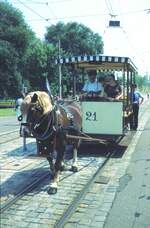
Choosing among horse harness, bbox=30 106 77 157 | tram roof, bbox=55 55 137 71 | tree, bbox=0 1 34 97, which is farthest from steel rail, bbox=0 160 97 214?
tree, bbox=0 1 34 97

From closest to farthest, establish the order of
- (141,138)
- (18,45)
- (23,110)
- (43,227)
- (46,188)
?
(43,227) < (23,110) < (46,188) < (141,138) < (18,45)

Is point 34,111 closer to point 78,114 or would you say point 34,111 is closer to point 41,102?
point 41,102

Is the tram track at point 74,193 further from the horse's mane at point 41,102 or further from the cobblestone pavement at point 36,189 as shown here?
the horse's mane at point 41,102

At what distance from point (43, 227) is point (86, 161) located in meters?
5.30

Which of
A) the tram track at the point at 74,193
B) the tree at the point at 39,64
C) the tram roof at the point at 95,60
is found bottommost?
the tram track at the point at 74,193

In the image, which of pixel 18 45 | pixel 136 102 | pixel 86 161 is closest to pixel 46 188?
pixel 86 161

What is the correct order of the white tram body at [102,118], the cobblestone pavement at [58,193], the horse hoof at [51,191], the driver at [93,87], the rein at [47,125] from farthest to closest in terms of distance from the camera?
the driver at [93,87] < the white tram body at [102,118] < the rein at [47,125] < the horse hoof at [51,191] < the cobblestone pavement at [58,193]

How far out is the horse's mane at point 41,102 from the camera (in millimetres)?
8125

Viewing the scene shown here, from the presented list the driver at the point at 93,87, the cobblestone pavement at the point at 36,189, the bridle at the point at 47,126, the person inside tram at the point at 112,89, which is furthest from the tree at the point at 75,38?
the bridle at the point at 47,126

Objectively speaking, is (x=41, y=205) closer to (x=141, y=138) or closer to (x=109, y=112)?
(x=109, y=112)

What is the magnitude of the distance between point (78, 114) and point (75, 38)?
260 feet

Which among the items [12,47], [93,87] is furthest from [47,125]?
[12,47]

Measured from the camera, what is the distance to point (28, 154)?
1261cm

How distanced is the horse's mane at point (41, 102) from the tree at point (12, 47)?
157 ft
